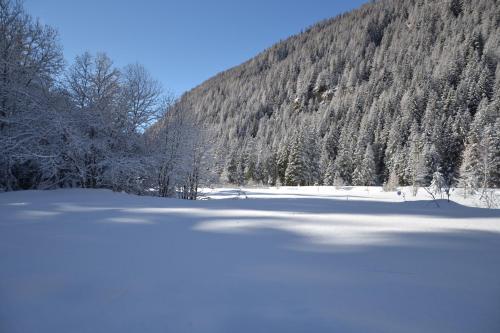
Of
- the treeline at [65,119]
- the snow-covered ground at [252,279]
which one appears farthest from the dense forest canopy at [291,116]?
the snow-covered ground at [252,279]

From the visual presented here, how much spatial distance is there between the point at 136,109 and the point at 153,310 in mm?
12530

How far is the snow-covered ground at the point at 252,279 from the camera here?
144cm

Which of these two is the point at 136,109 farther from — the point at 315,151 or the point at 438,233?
the point at 315,151

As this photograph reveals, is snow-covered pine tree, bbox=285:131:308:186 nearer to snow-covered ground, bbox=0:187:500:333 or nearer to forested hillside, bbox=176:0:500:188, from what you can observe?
forested hillside, bbox=176:0:500:188

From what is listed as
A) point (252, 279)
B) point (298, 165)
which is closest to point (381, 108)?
point (298, 165)

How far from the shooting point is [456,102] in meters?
49.8

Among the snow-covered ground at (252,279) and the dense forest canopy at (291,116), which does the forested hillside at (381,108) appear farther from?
the snow-covered ground at (252,279)

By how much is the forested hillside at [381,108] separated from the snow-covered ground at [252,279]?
13710mm

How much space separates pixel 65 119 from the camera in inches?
361

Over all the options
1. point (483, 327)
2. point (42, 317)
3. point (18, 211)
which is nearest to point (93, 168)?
point (18, 211)

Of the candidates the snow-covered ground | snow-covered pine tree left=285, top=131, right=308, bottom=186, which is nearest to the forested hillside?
snow-covered pine tree left=285, top=131, right=308, bottom=186

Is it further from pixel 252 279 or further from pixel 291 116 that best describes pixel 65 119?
pixel 291 116

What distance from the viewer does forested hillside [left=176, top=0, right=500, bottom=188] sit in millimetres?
40938

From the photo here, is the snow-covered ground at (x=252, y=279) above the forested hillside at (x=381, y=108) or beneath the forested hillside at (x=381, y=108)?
beneath
